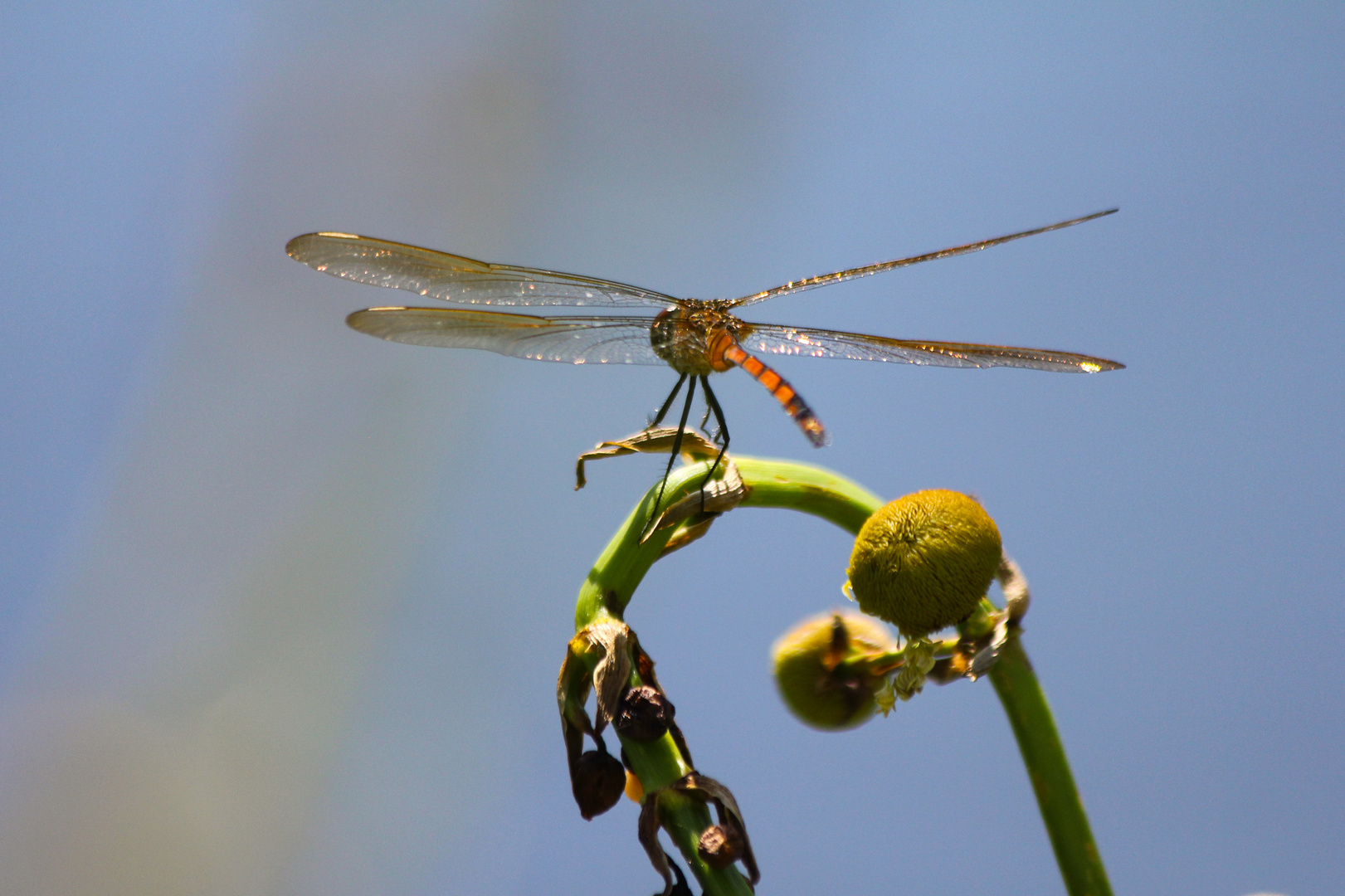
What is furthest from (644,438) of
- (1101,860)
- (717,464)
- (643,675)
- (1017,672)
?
(1101,860)

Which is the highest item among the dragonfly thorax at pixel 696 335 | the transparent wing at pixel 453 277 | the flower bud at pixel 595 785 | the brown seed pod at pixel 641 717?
the transparent wing at pixel 453 277

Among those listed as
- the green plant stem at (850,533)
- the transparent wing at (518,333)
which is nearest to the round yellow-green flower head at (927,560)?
the green plant stem at (850,533)

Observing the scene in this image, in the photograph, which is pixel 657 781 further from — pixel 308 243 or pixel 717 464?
pixel 308 243

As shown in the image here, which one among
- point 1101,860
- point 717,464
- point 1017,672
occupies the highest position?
point 717,464

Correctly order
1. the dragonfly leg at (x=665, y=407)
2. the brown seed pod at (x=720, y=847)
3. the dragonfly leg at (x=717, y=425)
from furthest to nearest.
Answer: the dragonfly leg at (x=665, y=407)
the dragonfly leg at (x=717, y=425)
the brown seed pod at (x=720, y=847)

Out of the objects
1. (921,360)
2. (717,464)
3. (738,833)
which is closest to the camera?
(738,833)

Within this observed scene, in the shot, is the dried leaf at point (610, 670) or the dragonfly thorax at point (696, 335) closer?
the dried leaf at point (610, 670)

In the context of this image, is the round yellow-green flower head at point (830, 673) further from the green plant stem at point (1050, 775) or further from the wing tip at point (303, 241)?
the wing tip at point (303, 241)

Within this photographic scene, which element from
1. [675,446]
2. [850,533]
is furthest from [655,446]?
[850,533]
